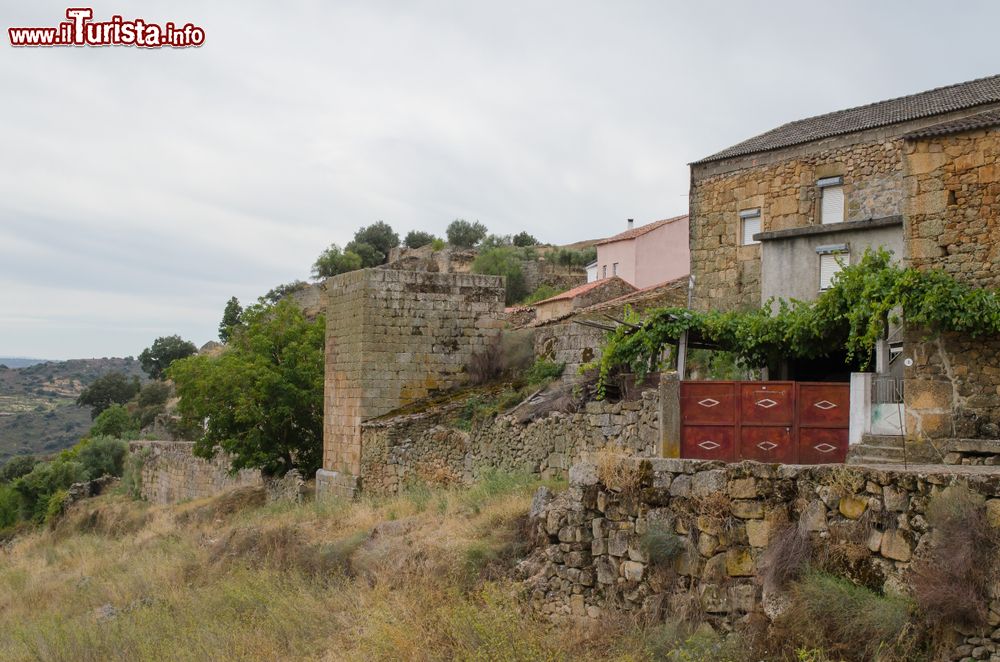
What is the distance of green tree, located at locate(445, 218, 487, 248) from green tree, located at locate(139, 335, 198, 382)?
66.8 feet

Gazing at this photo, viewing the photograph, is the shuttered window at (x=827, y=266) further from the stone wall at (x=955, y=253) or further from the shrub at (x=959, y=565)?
the shrub at (x=959, y=565)

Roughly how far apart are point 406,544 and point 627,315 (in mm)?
4896

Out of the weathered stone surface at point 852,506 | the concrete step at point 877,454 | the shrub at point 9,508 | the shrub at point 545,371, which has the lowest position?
the shrub at point 9,508

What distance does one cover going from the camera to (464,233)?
70688mm

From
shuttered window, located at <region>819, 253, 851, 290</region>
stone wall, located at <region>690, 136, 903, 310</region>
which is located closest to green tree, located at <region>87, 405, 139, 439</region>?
stone wall, located at <region>690, 136, 903, 310</region>

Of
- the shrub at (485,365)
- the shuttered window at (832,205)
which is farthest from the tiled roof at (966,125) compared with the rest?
the shrub at (485,365)

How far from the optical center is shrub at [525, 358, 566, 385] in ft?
63.9

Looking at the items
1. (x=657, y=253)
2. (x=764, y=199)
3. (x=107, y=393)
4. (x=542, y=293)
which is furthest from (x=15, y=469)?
(x=764, y=199)

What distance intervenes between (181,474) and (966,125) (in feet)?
90.6

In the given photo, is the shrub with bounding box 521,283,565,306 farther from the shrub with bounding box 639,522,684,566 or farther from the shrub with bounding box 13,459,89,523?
the shrub with bounding box 639,522,684,566

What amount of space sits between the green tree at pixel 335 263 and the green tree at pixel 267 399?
3292cm

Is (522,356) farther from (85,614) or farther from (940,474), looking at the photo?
(940,474)

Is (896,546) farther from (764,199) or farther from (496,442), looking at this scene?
(764,199)

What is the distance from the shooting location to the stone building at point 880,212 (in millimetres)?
11227
